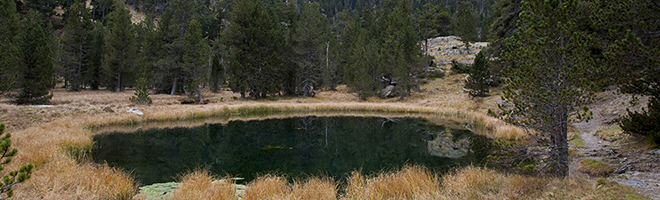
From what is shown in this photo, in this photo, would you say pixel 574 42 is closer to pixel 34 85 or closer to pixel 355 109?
pixel 355 109

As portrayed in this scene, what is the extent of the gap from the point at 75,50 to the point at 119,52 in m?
7.85

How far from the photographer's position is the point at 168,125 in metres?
20.2

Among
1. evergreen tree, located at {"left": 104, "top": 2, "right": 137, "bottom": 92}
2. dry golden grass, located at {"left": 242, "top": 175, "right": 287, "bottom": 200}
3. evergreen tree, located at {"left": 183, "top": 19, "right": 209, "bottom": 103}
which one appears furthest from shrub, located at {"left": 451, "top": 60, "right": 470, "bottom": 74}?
evergreen tree, located at {"left": 104, "top": 2, "right": 137, "bottom": 92}

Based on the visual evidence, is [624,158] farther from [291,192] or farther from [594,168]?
[291,192]

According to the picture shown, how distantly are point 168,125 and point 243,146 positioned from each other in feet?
30.2

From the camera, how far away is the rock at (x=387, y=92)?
4297cm

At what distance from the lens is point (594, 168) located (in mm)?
7621

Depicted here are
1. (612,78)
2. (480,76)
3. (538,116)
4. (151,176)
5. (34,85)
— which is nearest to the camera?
(538,116)

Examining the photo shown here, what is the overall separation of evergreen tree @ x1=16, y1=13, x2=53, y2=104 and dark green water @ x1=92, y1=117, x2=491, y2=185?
450 inches

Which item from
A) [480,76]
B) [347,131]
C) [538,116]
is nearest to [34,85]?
[347,131]

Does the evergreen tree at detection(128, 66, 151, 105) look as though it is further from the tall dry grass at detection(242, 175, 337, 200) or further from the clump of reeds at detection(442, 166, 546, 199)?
the clump of reeds at detection(442, 166, 546, 199)

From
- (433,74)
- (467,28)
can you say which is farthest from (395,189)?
(467,28)

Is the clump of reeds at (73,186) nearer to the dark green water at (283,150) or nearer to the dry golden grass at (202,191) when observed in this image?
the dry golden grass at (202,191)

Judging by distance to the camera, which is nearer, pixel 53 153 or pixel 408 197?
pixel 408 197
